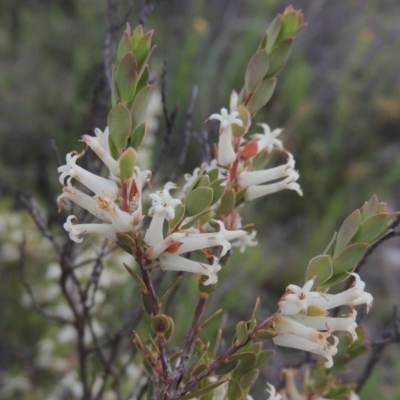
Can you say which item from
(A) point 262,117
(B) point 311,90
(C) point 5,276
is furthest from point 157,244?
(B) point 311,90

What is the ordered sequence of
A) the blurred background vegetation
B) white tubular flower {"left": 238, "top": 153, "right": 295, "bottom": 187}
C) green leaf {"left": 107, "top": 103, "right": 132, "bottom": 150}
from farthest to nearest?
1. the blurred background vegetation
2. white tubular flower {"left": 238, "top": 153, "right": 295, "bottom": 187}
3. green leaf {"left": 107, "top": 103, "right": 132, "bottom": 150}

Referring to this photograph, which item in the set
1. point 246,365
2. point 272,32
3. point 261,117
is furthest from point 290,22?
point 261,117

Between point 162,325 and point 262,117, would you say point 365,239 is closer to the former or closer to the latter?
point 162,325

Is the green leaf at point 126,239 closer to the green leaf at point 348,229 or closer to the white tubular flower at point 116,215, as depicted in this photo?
the white tubular flower at point 116,215

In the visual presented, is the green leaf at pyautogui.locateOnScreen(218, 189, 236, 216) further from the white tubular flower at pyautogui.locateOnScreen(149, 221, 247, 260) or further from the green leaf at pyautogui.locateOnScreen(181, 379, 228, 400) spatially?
the green leaf at pyautogui.locateOnScreen(181, 379, 228, 400)

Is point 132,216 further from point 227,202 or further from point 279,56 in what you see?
point 279,56

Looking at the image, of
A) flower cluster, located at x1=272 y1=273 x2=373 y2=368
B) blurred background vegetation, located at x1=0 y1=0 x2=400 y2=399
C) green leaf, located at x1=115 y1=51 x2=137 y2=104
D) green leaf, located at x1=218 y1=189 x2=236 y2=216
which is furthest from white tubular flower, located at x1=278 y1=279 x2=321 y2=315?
blurred background vegetation, located at x1=0 y1=0 x2=400 y2=399
